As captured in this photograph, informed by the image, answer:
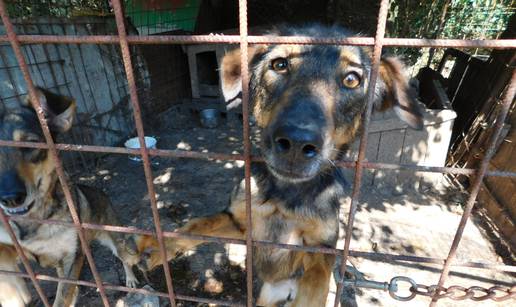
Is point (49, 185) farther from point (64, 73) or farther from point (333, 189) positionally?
point (64, 73)

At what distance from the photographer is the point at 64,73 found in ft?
20.1

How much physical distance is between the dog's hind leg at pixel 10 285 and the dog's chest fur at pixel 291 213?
205 cm

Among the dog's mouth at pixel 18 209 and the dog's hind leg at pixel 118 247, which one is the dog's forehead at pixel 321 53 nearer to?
the dog's mouth at pixel 18 209

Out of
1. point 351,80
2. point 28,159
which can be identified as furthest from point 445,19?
point 28,159

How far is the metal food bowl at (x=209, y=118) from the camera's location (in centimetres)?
864

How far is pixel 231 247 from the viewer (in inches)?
178


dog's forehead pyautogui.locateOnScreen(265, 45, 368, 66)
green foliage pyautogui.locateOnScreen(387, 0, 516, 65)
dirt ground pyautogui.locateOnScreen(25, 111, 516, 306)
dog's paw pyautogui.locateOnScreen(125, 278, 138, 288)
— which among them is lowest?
dirt ground pyautogui.locateOnScreen(25, 111, 516, 306)

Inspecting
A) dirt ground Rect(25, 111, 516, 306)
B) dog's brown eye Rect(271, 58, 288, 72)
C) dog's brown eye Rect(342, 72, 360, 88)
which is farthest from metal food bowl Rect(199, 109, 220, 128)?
dog's brown eye Rect(342, 72, 360, 88)

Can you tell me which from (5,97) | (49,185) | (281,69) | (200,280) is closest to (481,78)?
(281,69)

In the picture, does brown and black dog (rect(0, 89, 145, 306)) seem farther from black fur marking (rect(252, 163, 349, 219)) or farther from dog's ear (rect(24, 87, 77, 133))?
black fur marking (rect(252, 163, 349, 219))

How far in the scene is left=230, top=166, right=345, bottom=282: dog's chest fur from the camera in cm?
275

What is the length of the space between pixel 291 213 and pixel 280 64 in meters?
1.24

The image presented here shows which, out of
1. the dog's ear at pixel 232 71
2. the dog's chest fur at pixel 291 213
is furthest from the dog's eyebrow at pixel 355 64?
the dog's chest fur at pixel 291 213

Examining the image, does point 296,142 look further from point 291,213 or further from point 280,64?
point 291,213
